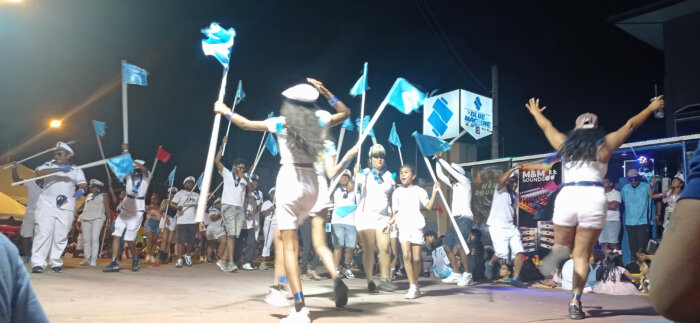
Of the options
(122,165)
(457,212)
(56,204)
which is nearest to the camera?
(56,204)

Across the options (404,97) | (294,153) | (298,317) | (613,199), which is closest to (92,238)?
(404,97)

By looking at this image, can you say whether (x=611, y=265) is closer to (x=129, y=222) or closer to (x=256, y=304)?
(x=256, y=304)

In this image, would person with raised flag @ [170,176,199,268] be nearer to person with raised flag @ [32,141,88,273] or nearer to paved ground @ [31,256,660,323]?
person with raised flag @ [32,141,88,273]

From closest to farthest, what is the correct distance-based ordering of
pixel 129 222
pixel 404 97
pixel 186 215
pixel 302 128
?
pixel 302 128 → pixel 404 97 → pixel 129 222 → pixel 186 215

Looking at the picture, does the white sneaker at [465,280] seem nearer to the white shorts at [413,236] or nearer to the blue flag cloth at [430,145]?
the white shorts at [413,236]

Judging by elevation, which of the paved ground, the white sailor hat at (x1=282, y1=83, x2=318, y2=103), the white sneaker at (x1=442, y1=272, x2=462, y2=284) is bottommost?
the white sneaker at (x1=442, y1=272, x2=462, y2=284)

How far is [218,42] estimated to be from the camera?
617 cm

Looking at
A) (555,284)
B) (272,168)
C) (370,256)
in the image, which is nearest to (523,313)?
(370,256)

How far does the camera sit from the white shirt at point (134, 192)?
10797mm

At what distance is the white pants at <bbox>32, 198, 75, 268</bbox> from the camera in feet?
29.9

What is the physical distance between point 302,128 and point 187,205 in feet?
31.9

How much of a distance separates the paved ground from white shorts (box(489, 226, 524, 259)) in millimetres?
1958

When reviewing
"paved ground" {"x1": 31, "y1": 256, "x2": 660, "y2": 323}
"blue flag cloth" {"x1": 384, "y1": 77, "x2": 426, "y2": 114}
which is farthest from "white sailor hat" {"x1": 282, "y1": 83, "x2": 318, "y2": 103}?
"blue flag cloth" {"x1": 384, "y1": 77, "x2": 426, "y2": 114}

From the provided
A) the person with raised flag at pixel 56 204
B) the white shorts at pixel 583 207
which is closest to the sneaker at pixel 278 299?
the white shorts at pixel 583 207
